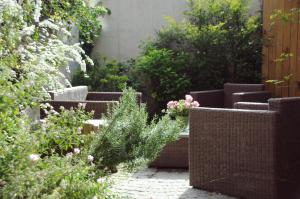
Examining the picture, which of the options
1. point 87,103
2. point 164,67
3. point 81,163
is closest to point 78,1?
point 87,103

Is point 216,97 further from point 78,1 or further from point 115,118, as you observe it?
point 115,118

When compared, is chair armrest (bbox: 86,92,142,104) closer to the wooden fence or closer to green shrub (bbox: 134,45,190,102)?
green shrub (bbox: 134,45,190,102)

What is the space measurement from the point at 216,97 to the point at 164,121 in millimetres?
3376

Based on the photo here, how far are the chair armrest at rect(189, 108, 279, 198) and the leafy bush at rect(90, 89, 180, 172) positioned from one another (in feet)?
1.47

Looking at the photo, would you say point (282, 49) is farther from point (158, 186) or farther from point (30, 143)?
point (30, 143)

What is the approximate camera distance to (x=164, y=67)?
787cm

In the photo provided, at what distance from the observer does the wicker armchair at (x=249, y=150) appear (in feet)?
12.3

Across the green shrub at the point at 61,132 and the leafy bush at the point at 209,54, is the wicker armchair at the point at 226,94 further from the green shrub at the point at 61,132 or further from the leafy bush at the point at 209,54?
the green shrub at the point at 61,132

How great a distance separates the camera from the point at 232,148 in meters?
4.00

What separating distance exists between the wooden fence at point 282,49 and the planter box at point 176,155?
87.4 inches

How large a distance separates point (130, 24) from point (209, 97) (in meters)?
2.98

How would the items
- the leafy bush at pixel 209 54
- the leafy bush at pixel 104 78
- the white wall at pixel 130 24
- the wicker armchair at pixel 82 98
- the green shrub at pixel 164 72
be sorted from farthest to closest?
the white wall at pixel 130 24 → the leafy bush at pixel 104 78 → the green shrub at pixel 164 72 → the leafy bush at pixel 209 54 → the wicker armchair at pixel 82 98

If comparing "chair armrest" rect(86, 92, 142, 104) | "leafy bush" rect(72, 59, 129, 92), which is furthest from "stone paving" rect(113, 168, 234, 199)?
"leafy bush" rect(72, 59, 129, 92)

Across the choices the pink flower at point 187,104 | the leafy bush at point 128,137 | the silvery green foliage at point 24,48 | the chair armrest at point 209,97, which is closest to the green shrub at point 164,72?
the chair armrest at point 209,97
